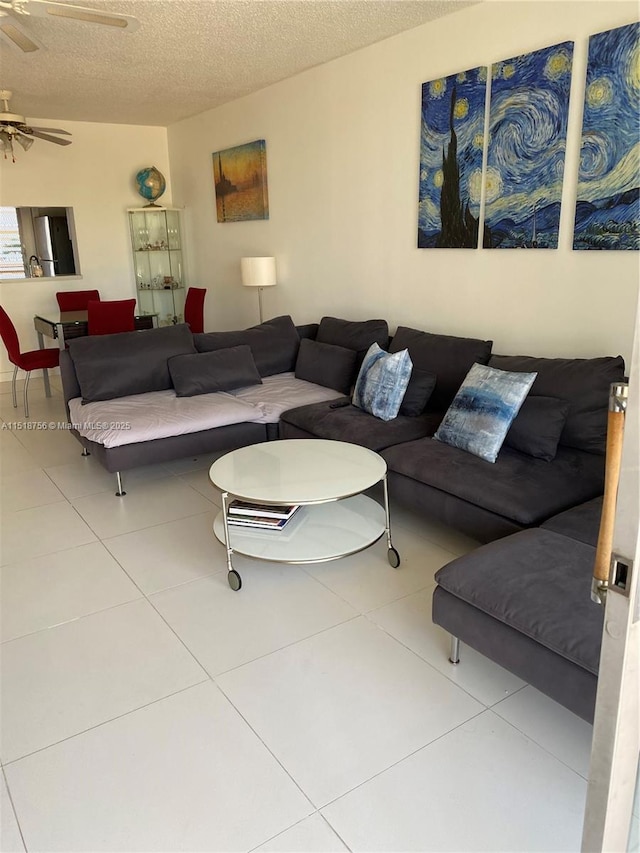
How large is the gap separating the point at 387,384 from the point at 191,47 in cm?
260

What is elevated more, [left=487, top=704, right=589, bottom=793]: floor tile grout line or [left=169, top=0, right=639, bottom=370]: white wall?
[left=169, top=0, right=639, bottom=370]: white wall

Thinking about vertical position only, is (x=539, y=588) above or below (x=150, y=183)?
below

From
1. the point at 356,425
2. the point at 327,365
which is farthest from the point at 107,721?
the point at 327,365

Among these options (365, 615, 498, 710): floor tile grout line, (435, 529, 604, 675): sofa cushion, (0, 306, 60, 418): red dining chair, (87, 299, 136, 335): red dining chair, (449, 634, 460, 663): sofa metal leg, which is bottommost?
(365, 615, 498, 710): floor tile grout line

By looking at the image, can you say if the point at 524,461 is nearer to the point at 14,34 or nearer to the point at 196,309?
the point at 14,34

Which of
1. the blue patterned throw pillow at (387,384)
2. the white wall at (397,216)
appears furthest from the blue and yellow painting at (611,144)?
the blue patterned throw pillow at (387,384)

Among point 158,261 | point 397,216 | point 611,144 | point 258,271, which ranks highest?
point 611,144

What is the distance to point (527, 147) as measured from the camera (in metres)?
3.27

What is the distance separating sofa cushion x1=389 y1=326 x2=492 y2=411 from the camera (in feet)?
11.5

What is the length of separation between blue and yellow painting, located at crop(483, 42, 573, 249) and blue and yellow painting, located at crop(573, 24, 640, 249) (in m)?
0.15

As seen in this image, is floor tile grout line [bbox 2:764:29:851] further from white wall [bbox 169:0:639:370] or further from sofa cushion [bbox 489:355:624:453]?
white wall [bbox 169:0:639:370]

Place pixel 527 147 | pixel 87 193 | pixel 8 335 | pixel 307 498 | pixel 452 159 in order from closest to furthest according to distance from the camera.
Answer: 1. pixel 307 498
2. pixel 527 147
3. pixel 452 159
4. pixel 8 335
5. pixel 87 193

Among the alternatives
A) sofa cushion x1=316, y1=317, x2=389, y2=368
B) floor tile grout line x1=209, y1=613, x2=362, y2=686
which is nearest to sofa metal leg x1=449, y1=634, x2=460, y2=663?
floor tile grout line x1=209, y1=613, x2=362, y2=686

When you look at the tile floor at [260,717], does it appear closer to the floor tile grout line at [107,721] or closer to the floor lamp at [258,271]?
the floor tile grout line at [107,721]
